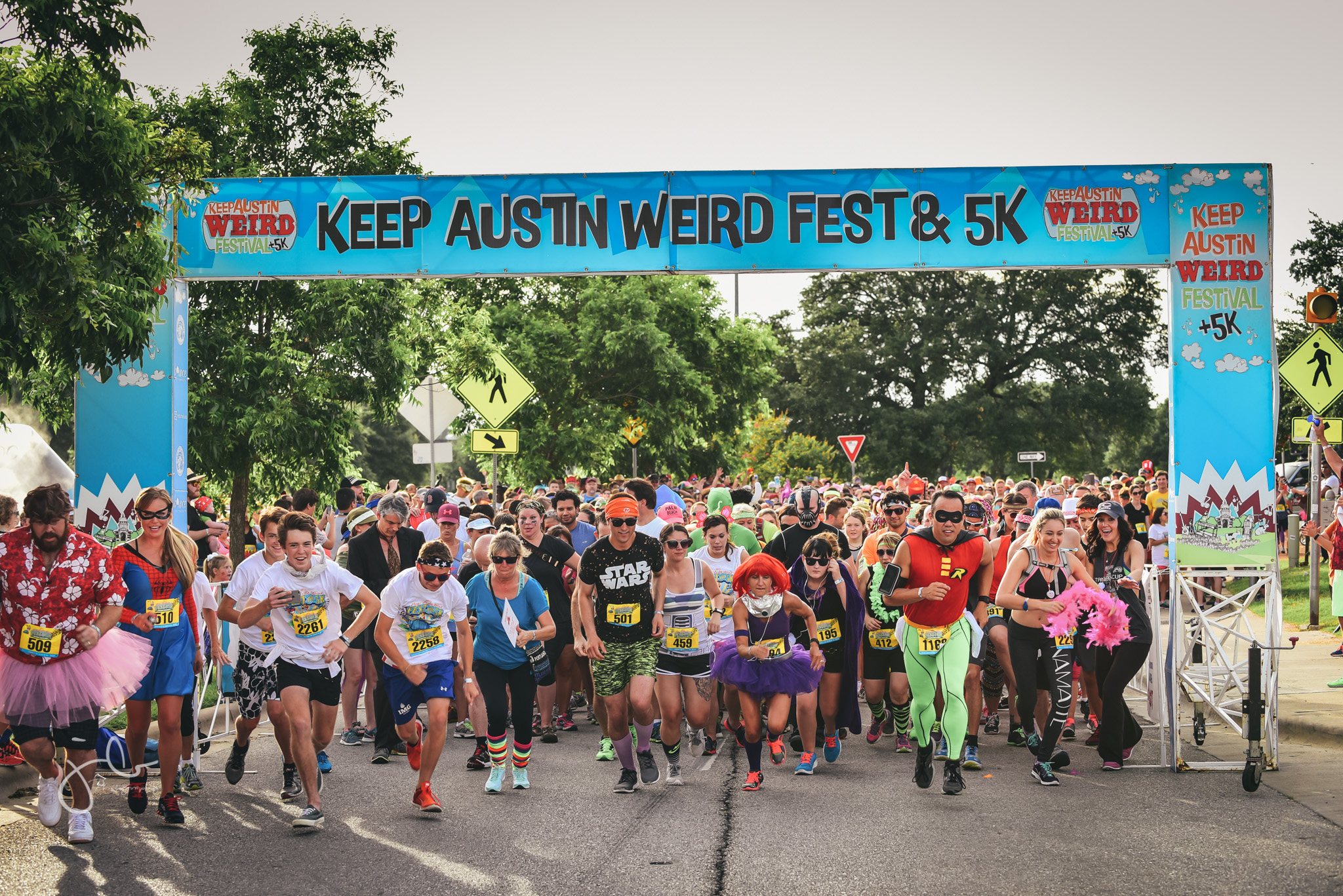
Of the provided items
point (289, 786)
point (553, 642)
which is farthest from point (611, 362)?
point (289, 786)

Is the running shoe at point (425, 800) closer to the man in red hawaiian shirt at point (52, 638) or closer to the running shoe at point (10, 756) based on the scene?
the man in red hawaiian shirt at point (52, 638)

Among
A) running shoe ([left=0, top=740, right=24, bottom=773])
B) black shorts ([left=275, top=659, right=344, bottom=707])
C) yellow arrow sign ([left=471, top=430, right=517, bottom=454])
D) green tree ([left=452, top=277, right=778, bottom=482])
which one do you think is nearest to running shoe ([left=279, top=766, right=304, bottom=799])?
black shorts ([left=275, top=659, right=344, bottom=707])

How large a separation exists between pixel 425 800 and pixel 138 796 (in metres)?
1.67

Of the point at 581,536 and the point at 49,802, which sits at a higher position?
the point at 581,536

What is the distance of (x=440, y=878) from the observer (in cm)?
644

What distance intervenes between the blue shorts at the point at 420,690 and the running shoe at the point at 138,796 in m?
1.50

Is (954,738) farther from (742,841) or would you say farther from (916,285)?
(916,285)

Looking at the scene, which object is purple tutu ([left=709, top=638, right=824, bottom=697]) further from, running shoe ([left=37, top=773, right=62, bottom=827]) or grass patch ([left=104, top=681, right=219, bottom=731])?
running shoe ([left=37, top=773, right=62, bottom=827])

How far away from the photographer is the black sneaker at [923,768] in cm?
838

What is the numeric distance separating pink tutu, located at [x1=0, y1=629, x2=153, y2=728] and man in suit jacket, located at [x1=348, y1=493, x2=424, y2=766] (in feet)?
9.67

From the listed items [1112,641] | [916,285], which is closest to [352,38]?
[1112,641]

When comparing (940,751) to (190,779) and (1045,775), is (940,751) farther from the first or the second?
(190,779)

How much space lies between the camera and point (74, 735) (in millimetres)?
7371

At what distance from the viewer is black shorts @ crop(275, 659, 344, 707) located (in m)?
7.75
